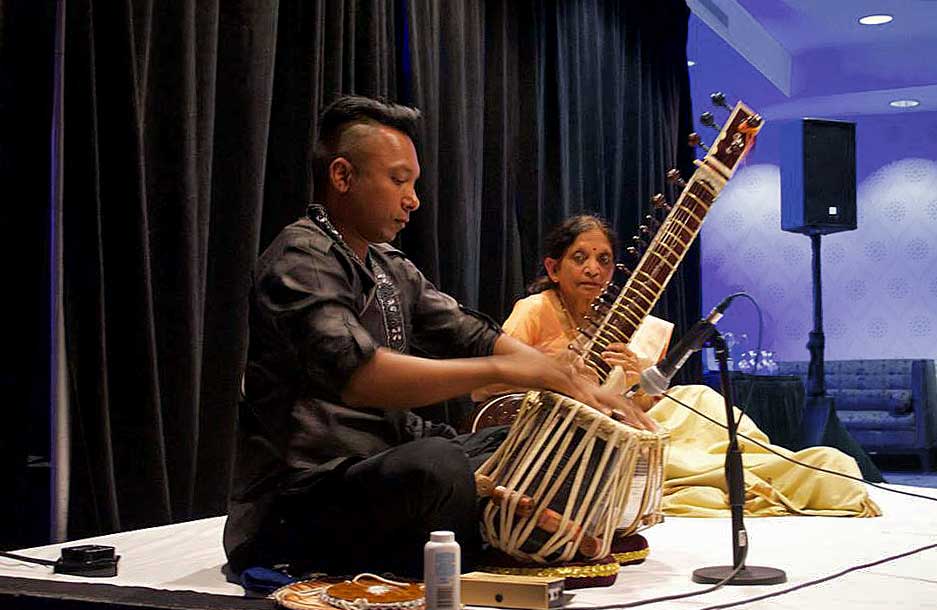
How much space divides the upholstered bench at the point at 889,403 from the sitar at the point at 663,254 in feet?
22.2

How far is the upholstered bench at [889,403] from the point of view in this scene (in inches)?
346

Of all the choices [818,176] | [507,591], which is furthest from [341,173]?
[818,176]

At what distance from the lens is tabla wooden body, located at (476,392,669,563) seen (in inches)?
88.7

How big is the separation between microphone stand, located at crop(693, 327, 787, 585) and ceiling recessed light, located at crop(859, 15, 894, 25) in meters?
7.19

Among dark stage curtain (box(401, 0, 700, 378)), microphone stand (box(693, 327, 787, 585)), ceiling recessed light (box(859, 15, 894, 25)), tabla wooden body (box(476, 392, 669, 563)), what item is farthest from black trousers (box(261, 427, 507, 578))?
ceiling recessed light (box(859, 15, 894, 25))

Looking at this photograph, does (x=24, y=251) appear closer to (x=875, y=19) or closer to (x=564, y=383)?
(x=564, y=383)

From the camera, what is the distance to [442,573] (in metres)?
1.82

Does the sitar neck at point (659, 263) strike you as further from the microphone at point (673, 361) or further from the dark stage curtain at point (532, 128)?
the dark stage curtain at point (532, 128)

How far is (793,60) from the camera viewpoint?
995 cm

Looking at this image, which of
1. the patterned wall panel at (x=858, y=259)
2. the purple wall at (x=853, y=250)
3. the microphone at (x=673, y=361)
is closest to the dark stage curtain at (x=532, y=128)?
the microphone at (x=673, y=361)

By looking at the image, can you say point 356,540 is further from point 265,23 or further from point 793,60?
point 793,60

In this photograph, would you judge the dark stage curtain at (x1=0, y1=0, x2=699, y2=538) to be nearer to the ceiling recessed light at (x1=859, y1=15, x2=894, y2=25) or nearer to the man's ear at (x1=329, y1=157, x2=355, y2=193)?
the man's ear at (x1=329, y1=157, x2=355, y2=193)

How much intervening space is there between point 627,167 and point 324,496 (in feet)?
15.4

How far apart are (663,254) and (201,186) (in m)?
1.50
